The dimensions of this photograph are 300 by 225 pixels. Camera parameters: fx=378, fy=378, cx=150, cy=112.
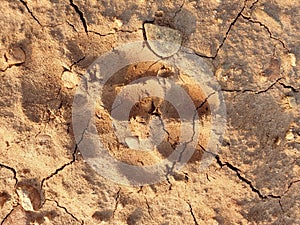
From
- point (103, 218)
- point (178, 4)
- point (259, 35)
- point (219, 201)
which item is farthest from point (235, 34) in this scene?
point (103, 218)

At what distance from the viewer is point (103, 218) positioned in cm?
277

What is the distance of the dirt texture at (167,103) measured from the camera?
8.71 feet

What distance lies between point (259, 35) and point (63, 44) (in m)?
1.40

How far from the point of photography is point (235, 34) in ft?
8.83

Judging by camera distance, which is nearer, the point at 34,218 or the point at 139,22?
the point at 139,22

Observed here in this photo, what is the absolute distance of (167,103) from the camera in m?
2.63

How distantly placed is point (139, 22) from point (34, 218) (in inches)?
65.3

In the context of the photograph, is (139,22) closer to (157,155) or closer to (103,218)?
(157,155)

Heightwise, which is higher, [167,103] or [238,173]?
[167,103]

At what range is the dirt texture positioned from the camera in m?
2.66

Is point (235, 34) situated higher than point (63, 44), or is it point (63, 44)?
point (235, 34)

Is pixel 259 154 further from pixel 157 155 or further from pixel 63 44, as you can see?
pixel 63 44

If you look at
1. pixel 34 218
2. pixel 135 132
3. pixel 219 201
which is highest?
pixel 135 132

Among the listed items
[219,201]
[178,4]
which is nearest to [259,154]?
[219,201]
